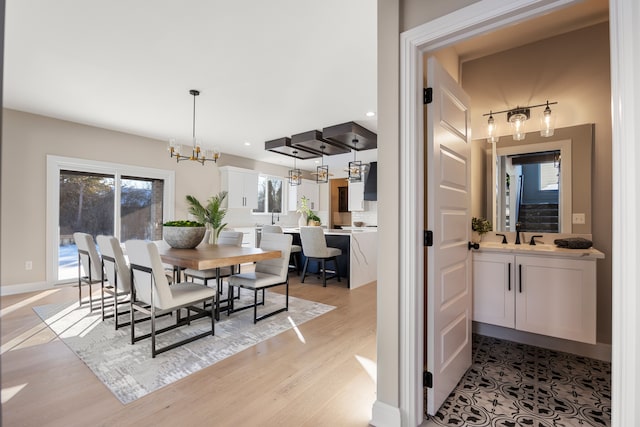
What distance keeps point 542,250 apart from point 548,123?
3.59 ft

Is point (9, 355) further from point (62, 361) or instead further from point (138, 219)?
point (138, 219)

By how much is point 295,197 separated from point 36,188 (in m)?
5.30

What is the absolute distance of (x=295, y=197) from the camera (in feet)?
28.9

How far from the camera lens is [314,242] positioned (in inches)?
197

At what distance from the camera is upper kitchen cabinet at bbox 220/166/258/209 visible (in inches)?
280

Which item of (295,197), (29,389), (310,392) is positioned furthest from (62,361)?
(295,197)

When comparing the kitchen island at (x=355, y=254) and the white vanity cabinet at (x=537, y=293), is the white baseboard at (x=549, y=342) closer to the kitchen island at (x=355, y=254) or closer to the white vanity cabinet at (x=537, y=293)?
the white vanity cabinet at (x=537, y=293)

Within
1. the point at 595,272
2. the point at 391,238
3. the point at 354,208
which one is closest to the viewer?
the point at 391,238

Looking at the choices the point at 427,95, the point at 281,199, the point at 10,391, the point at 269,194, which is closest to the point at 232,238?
the point at 10,391

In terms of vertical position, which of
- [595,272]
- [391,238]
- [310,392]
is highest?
[391,238]

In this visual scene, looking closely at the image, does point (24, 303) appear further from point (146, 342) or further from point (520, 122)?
point (520, 122)

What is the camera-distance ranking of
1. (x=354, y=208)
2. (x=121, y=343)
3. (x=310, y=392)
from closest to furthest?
(x=310, y=392) → (x=121, y=343) → (x=354, y=208)

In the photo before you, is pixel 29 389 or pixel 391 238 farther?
pixel 29 389

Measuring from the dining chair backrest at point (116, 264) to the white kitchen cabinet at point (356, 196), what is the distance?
5.80 metres
